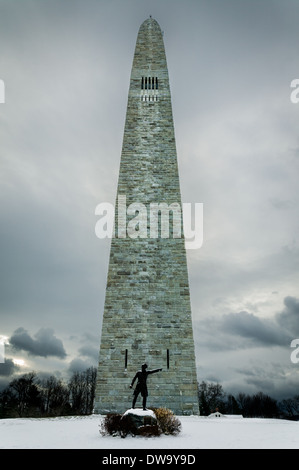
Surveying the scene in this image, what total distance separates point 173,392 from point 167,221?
8.24 meters

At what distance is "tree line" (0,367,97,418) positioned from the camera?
140 ft

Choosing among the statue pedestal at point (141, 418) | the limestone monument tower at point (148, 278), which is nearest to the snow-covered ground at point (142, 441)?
the statue pedestal at point (141, 418)

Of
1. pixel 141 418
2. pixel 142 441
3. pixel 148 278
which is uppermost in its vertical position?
pixel 148 278

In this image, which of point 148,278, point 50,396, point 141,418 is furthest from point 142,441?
point 50,396

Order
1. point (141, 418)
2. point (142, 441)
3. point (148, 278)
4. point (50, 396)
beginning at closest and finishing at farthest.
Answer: point (142, 441) → point (141, 418) → point (148, 278) → point (50, 396)

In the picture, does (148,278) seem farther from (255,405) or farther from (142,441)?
(255,405)

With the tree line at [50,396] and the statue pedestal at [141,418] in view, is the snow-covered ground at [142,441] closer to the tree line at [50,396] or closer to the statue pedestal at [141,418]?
the statue pedestal at [141,418]

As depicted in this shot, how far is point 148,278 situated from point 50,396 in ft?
154

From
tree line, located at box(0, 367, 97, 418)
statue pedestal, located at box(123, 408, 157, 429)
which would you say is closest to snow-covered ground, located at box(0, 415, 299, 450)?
statue pedestal, located at box(123, 408, 157, 429)

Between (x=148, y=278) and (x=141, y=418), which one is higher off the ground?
(x=148, y=278)

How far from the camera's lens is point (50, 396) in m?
53.8

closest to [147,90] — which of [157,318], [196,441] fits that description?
[157,318]

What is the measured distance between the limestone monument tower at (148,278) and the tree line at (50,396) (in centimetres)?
2830

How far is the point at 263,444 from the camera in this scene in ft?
21.4
